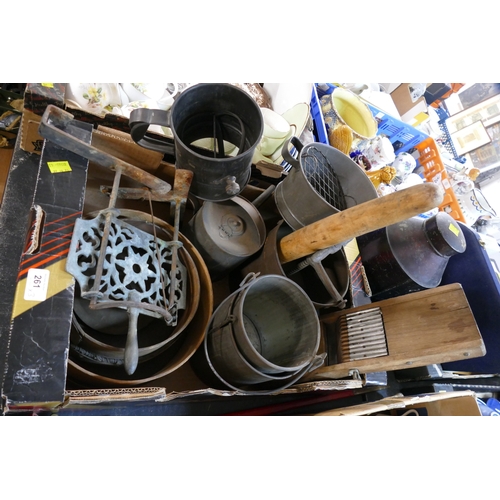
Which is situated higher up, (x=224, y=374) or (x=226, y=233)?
(x=226, y=233)

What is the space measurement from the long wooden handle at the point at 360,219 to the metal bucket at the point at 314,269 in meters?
0.04

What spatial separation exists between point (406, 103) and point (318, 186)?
1707 millimetres

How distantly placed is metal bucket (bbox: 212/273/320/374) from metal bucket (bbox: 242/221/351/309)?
8 centimetres

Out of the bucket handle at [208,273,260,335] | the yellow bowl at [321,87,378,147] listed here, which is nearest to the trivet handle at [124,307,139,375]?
the bucket handle at [208,273,260,335]

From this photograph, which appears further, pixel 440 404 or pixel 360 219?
pixel 440 404

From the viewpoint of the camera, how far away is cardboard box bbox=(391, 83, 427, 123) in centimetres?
242

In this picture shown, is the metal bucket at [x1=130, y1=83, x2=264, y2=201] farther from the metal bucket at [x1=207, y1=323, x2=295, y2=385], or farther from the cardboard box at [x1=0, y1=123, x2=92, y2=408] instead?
the metal bucket at [x1=207, y1=323, x2=295, y2=385]

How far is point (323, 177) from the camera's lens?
1.27m

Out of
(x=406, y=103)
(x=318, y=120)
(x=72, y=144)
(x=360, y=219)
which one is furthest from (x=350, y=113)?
(x=72, y=144)

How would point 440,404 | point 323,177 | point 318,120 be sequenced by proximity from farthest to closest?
1. point 318,120
2. point 440,404
3. point 323,177

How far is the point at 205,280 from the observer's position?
1192 millimetres

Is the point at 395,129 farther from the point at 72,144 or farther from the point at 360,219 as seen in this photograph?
the point at 72,144

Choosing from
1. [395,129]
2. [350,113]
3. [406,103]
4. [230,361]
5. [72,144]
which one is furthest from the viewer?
[406,103]

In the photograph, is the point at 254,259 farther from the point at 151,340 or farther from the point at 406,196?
the point at 406,196
